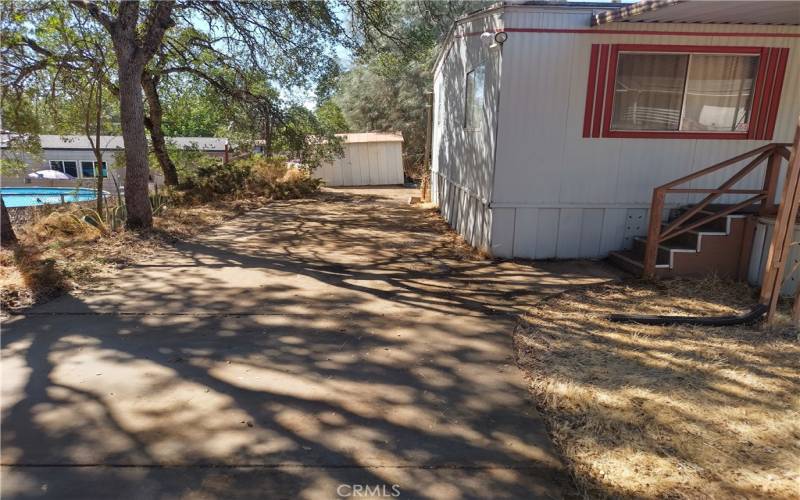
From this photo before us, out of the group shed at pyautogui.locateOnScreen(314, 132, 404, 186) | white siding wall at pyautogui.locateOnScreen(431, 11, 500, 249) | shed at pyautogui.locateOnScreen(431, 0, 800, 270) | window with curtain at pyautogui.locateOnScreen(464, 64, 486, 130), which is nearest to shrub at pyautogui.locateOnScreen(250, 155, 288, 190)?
shed at pyautogui.locateOnScreen(314, 132, 404, 186)

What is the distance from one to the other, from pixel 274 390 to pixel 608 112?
5.72m

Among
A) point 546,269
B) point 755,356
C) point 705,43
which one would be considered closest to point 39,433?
point 755,356

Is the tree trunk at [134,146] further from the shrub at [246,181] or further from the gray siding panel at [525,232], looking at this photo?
the gray siding panel at [525,232]

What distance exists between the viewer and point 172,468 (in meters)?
2.44

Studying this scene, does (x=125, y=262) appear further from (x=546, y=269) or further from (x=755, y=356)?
(x=755, y=356)

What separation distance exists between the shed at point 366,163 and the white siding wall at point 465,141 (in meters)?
7.88

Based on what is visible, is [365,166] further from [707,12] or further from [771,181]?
[771,181]

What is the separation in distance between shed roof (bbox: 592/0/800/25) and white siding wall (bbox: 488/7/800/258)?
19 centimetres

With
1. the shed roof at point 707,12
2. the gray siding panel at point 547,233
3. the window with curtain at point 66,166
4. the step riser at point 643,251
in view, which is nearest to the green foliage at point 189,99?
the gray siding panel at point 547,233

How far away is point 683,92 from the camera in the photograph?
6.63 metres

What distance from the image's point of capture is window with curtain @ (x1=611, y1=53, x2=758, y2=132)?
6551 mm

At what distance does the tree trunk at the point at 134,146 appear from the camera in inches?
299

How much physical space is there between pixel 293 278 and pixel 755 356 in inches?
184

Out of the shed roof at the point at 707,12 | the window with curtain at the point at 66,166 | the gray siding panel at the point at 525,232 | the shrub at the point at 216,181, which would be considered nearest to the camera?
the shed roof at the point at 707,12
